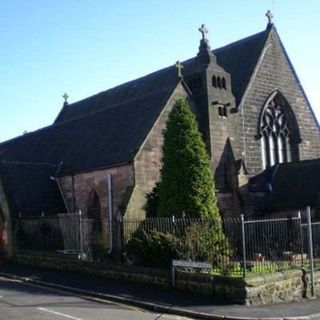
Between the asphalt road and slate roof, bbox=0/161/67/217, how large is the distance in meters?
10.3

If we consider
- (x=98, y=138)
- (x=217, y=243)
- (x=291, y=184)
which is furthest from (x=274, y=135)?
(x=217, y=243)

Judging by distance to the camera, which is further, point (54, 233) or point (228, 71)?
point (228, 71)

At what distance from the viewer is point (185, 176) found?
71.1ft

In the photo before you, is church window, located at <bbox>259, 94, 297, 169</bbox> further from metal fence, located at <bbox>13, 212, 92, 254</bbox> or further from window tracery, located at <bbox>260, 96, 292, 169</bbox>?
metal fence, located at <bbox>13, 212, 92, 254</bbox>

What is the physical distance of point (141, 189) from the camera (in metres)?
25.8

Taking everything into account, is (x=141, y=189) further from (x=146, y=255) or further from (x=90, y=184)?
(x=146, y=255)

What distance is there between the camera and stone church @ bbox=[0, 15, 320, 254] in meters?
27.0

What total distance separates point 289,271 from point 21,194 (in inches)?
632

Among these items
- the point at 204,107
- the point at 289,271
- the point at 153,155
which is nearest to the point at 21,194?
the point at 153,155

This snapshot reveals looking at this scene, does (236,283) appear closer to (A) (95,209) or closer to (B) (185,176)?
(B) (185,176)

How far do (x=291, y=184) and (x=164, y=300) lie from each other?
15904mm

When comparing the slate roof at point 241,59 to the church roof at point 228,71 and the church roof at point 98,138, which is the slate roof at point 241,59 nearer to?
the church roof at point 228,71

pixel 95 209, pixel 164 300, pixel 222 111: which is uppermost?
pixel 222 111

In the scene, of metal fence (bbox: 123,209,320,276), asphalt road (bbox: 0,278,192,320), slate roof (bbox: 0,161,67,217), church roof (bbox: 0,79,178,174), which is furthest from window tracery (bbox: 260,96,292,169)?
asphalt road (bbox: 0,278,192,320)
